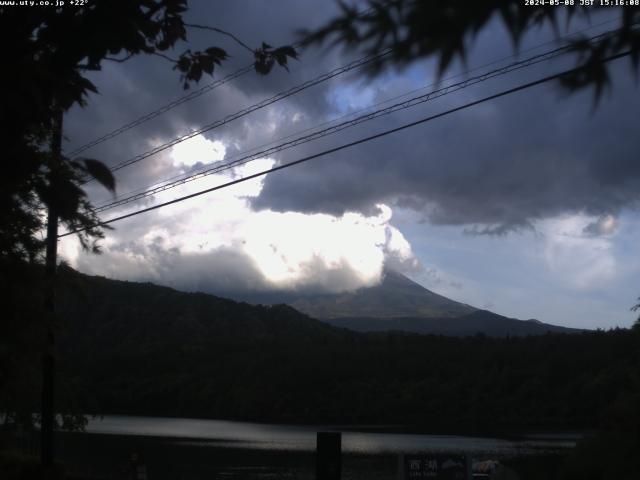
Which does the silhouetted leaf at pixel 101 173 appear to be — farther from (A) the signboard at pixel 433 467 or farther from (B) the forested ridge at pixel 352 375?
(B) the forested ridge at pixel 352 375

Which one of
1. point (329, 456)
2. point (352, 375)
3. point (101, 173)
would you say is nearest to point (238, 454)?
point (329, 456)

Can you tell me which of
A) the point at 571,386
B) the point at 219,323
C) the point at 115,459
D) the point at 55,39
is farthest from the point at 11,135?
the point at 219,323

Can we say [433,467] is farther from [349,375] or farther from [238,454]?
[349,375]

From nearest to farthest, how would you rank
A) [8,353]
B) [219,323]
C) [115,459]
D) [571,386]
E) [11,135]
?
[11,135] → [8,353] → [115,459] → [571,386] → [219,323]

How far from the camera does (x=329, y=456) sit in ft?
41.0

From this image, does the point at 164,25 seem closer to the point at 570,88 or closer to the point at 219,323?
the point at 570,88

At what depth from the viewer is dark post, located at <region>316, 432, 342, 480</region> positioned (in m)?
12.4

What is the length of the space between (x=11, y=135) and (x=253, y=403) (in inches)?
4243

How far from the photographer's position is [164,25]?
27.3ft

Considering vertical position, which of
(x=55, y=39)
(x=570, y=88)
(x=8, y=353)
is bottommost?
(x=8, y=353)

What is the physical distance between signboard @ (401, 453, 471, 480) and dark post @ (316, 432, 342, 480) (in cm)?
308

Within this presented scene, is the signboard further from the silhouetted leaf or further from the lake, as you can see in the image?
the lake

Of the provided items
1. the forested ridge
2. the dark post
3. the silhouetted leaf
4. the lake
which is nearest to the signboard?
the dark post

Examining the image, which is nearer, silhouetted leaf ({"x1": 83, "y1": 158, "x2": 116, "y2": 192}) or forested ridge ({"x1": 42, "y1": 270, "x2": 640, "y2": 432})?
silhouetted leaf ({"x1": 83, "y1": 158, "x2": 116, "y2": 192})
